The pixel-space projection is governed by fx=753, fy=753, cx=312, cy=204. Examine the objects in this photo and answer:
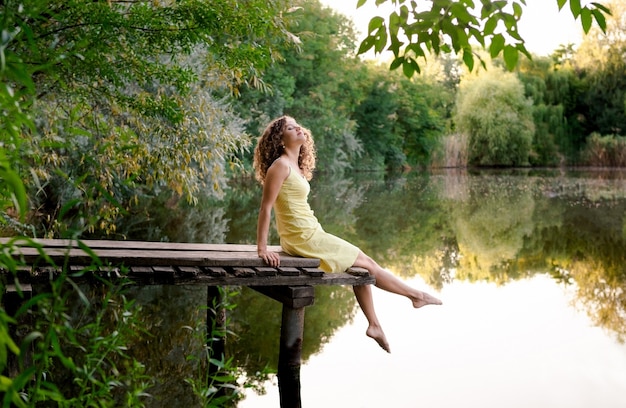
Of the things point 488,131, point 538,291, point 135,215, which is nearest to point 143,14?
point 538,291

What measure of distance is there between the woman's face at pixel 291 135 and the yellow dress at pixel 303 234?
219 mm

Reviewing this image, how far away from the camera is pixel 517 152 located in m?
42.9

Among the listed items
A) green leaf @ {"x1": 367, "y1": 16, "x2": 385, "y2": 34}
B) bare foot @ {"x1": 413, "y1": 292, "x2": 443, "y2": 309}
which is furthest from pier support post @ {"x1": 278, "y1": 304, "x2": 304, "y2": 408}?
green leaf @ {"x1": 367, "y1": 16, "x2": 385, "y2": 34}

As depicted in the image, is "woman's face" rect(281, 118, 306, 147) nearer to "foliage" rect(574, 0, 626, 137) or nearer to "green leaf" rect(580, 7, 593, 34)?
"green leaf" rect(580, 7, 593, 34)

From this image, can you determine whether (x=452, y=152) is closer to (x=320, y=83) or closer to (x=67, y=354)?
(x=320, y=83)

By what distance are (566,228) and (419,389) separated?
32.7ft

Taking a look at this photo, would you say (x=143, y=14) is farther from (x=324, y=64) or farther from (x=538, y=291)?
(x=324, y=64)

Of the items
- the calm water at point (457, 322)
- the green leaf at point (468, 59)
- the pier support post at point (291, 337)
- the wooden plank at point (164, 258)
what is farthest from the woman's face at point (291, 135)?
the green leaf at point (468, 59)

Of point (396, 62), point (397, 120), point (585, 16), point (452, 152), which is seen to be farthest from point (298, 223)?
point (397, 120)

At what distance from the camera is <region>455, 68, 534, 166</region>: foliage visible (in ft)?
136

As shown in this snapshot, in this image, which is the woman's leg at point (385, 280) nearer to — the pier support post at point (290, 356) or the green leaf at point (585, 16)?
the pier support post at point (290, 356)

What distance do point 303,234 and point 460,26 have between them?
2005mm

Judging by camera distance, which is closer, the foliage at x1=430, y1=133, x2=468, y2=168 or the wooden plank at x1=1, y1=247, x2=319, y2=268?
the wooden plank at x1=1, y1=247, x2=319, y2=268

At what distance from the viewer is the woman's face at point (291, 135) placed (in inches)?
207
